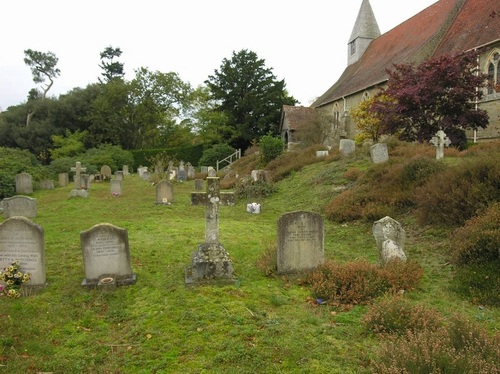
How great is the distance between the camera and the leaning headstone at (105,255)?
5812 millimetres

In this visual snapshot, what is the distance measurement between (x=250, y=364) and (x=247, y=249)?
4.26 m

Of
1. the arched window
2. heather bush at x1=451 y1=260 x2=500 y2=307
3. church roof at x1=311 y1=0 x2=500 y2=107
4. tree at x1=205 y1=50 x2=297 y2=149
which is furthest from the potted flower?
tree at x1=205 y1=50 x2=297 y2=149

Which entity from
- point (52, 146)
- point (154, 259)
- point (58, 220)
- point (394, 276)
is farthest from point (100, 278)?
point (52, 146)

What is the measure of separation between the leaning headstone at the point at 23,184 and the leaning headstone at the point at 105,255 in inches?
584

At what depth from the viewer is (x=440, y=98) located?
15.7m

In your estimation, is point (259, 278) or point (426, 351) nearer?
point (426, 351)

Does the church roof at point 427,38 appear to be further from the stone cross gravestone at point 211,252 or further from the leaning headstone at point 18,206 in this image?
the leaning headstone at point 18,206

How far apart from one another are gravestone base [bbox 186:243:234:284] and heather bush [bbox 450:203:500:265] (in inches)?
158

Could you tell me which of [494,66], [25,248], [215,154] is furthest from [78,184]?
[494,66]

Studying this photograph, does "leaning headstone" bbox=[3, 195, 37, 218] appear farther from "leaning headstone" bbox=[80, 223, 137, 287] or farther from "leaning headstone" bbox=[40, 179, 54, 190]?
"leaning headstone" bbox=[40, 179, 54, 190]

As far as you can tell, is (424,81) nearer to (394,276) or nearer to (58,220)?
(394,276)

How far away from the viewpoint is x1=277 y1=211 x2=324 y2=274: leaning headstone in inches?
246

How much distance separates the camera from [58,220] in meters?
11.1

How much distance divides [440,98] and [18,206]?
54.9 feet
